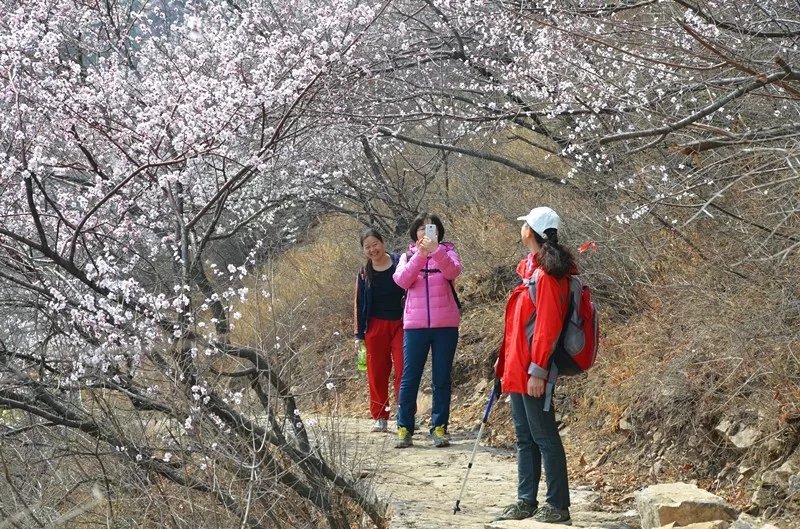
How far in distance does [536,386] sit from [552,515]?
0.74m

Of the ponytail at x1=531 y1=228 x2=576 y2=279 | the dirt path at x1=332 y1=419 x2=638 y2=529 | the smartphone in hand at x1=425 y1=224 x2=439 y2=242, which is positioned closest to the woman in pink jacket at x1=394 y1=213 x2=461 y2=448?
the smartphone in hand at x1=425 y1=224 x2=439 y2=242

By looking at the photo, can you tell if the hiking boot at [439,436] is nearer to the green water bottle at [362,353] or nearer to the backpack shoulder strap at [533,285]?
the green water bottle at [362,353]

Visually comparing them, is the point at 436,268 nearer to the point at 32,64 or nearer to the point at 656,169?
the point at 656,169

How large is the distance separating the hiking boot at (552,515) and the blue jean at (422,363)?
2.50 metres

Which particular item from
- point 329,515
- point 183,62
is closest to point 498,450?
point 329,515

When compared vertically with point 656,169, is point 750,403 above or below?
below

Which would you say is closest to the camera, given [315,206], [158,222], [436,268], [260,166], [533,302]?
[533,302]

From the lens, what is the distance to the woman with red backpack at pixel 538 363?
18.3ft

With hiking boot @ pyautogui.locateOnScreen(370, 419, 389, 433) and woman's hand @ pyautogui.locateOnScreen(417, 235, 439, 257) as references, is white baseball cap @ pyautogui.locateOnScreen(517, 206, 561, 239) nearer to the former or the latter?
woman's hand @ pyautogui.locateOnScreen(417, 235, 439, 257)

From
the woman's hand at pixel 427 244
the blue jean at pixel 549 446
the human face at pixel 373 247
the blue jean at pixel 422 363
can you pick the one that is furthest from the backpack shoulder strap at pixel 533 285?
the human face at pixel 373 247

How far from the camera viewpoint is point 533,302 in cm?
569

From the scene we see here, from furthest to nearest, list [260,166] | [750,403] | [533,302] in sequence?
[260,166] < [750,403] < [533,302]

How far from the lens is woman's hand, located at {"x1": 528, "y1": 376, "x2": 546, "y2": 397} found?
558 centimetres

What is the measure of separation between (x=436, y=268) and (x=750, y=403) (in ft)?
8.76
